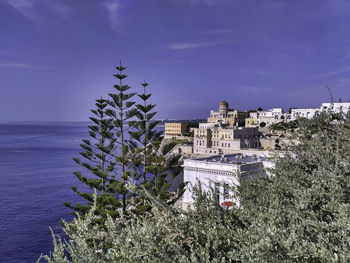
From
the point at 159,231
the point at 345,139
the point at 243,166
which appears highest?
the point at 345,139

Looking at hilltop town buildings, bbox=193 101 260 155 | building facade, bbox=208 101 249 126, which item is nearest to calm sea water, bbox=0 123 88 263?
hilltop town buildings, bbox=193 101 260 155

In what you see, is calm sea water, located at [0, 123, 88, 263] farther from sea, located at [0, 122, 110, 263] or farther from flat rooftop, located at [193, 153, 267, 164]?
flat rooftop, located at [193, 153, 267, 164]

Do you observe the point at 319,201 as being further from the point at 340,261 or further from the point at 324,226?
the point at 340,261

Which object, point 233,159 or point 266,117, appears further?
point 266,117

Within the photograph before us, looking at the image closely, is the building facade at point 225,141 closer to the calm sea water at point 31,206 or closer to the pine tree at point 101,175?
the calm sea water at point 31,206

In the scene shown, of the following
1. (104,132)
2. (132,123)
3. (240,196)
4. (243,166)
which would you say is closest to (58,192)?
(104,132)

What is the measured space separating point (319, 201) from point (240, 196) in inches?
38.4

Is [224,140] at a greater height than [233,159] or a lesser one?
lesser

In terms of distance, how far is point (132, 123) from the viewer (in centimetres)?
1036

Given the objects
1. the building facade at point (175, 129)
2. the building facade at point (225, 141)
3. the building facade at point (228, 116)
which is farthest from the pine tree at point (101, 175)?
the building facade at point (228, 116)

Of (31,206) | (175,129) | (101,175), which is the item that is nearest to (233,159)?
(101,175)

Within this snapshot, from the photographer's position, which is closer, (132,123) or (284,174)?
(284,174)

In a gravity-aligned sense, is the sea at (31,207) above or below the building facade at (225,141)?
below

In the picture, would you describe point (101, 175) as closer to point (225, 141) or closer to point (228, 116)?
point (225, 141)
